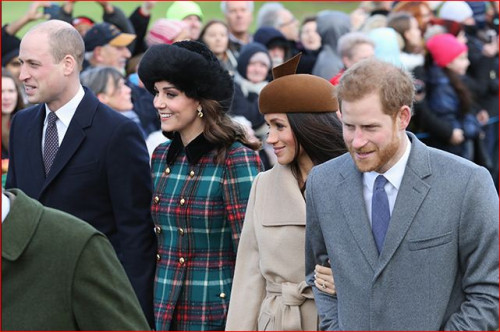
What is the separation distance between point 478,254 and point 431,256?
0.55 feet

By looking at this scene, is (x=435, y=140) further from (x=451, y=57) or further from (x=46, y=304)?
(x=46, y=304)

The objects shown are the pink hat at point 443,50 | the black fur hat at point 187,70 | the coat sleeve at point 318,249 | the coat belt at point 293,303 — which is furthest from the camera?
the pink hat at point 443,50

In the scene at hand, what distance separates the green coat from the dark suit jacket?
87.4 inches

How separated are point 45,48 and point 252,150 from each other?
1170 millimetres

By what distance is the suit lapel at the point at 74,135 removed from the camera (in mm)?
5824

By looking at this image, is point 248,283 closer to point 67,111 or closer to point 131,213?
point 131,213

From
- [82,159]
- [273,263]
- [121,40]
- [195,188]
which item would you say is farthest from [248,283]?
[121,40]

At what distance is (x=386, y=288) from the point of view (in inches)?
172

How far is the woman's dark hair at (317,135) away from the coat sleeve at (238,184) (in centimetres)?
40

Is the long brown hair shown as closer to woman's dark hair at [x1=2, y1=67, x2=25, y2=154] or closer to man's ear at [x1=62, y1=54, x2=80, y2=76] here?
man's ear at [x1=62, y1=54, x2=80, y2=76]

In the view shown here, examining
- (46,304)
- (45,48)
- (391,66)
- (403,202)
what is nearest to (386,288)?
(403,202)

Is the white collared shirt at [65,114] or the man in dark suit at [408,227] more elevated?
the man in dark suit at [408,227]

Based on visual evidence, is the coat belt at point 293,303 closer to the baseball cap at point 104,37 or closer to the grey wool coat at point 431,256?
the grey wool coat at point 431,256

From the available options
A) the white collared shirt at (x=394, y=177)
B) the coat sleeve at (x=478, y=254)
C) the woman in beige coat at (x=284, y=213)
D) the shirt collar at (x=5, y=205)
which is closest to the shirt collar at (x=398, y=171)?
the white collared shirt at (x=394, y=177)
